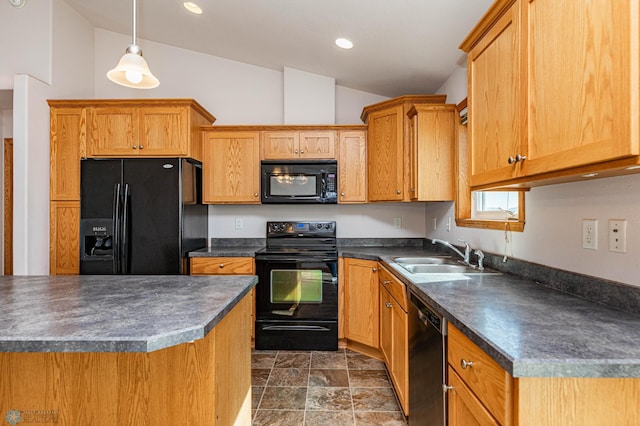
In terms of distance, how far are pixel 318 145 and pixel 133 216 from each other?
1.78 metres

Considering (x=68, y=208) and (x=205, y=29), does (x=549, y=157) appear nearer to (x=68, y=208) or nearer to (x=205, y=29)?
(x=205, y=29)

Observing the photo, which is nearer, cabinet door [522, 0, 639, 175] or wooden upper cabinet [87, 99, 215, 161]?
cabinet door [522, 0, 639, 175]

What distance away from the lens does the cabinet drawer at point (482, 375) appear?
2.68 feet

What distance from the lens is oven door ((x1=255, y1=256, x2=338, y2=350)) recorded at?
286 cm

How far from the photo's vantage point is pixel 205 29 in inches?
114

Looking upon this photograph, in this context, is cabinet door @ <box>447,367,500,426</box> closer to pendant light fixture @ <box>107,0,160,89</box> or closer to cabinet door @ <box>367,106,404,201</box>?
cabinet door @ <box>367,106,404,201</box>

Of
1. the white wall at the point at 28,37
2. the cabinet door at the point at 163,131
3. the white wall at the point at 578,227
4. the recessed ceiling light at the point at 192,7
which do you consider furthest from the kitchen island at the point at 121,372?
the white wall at the point at 28,37

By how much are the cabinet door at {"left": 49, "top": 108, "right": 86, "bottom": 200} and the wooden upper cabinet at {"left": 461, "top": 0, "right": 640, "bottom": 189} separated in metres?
3.22

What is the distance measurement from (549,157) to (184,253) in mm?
2684

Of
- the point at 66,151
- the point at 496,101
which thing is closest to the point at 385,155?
the point at 496,101

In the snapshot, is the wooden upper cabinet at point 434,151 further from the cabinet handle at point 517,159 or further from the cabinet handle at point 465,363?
the cabinet handle at point 465,363

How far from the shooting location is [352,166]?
3125 mm

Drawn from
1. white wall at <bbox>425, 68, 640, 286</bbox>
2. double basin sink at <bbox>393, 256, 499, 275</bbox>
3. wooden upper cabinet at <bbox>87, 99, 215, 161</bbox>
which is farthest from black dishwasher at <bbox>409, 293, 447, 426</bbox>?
wooden upper cabinet at <bbox>87, 99, 215, 161</bbox>

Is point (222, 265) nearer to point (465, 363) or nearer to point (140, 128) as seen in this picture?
point (140, 128)
